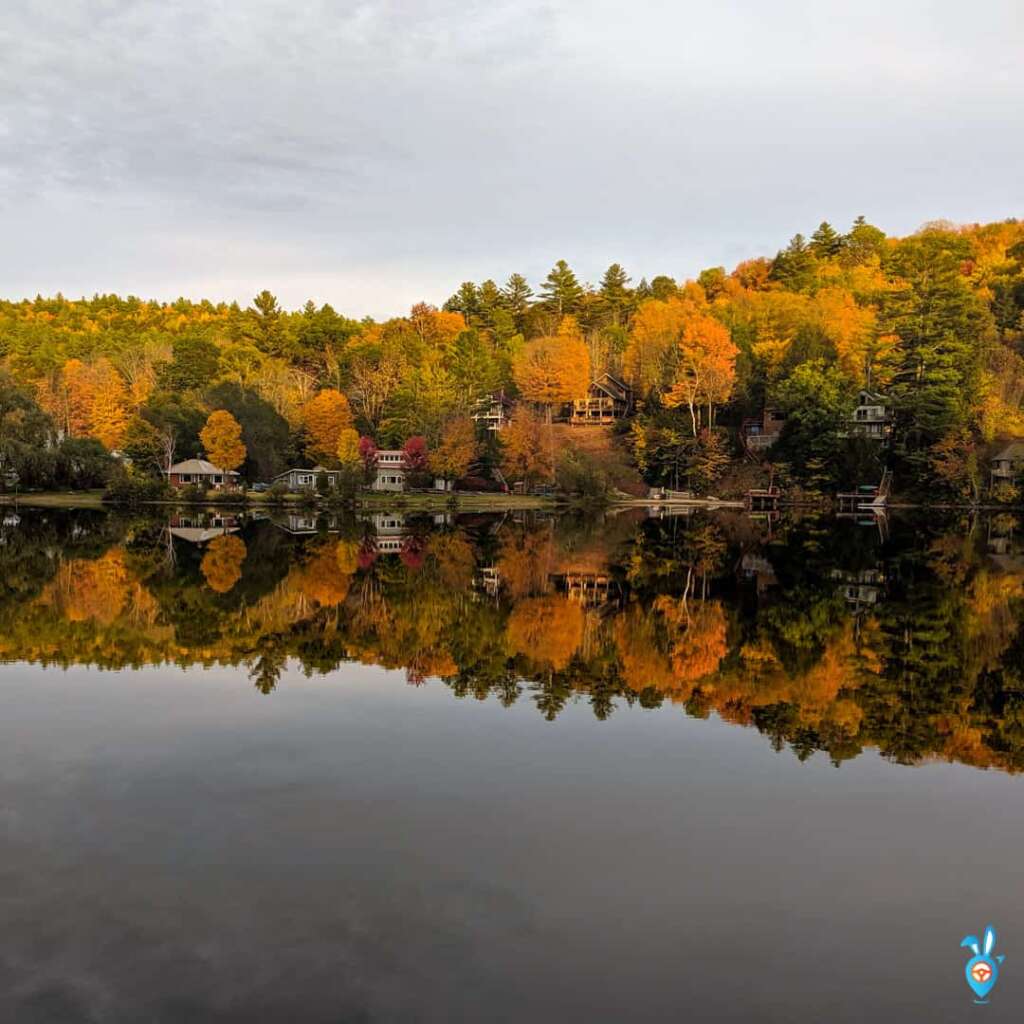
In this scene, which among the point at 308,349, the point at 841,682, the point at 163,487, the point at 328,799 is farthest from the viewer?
the point at 308,349

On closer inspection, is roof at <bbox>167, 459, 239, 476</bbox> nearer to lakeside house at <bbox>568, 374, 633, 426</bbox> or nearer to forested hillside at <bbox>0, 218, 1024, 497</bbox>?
forested hillside at <bbox>0, 218, 1024, 497</bbox>

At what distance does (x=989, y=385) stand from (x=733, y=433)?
24133mm

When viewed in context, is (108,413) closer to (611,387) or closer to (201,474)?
(201,474)

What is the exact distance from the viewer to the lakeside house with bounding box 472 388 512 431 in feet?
307

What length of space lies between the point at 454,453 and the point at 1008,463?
148 feet

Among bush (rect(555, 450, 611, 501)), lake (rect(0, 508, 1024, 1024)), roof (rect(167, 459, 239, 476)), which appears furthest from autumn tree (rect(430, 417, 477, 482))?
lake (rect(0, 508, 1024, 1024))

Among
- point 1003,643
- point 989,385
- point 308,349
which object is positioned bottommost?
point 1003,643

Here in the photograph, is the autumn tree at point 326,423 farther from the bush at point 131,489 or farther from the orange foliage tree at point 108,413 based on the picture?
the orange foliage tree at point 108,413

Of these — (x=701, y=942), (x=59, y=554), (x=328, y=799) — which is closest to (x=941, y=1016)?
(x=701, y=942)

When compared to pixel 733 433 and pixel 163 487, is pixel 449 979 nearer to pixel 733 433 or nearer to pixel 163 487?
pixel 163 487

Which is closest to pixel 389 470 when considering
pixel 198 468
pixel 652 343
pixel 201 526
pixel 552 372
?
pixel 198 468

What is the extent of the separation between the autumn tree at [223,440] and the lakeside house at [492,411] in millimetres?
24903

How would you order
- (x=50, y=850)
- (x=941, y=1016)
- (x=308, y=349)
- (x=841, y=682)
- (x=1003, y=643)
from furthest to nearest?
(x=308, y=349) → (x=1003, y=643) → (x=841, y=682) → (x=50, y=850) → (x=941, y=1016)

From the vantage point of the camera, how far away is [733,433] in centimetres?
8900
